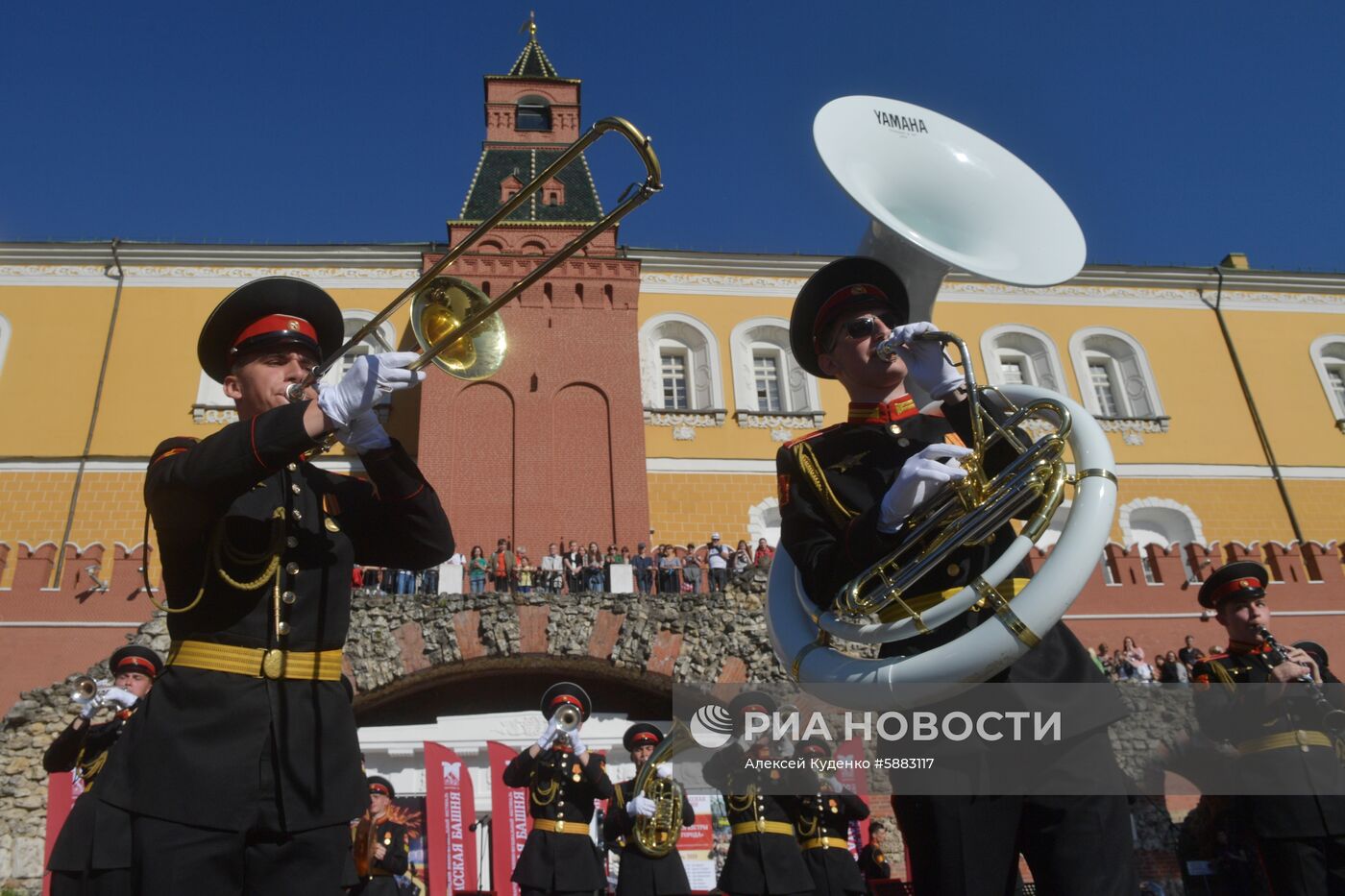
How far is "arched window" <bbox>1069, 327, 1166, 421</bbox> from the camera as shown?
94.9 ft

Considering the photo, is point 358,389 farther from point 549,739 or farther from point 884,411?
point 549,739

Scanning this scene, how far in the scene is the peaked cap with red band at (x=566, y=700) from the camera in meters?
8.45

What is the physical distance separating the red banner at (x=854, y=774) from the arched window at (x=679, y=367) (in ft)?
46.4

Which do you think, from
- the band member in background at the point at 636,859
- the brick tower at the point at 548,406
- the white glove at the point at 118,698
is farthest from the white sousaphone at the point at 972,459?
the brick tower at the point at 548,406

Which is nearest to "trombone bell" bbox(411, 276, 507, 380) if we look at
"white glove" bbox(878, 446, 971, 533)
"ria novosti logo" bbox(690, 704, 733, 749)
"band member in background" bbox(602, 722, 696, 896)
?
"white glove" bbox(878, 446, 971, 533)

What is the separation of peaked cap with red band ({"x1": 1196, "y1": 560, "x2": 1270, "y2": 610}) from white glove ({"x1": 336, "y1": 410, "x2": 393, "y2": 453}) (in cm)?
466

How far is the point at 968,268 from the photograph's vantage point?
3.60m

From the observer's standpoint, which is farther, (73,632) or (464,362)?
(73,632)

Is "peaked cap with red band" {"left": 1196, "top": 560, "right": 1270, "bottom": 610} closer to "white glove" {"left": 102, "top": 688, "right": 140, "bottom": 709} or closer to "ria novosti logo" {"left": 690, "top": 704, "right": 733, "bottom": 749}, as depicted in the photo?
"ria novosti logo" {"left": 690, "top": 704, "right": 733, "bottom": 749}

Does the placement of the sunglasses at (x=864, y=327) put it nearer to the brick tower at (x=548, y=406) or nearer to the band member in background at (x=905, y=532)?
the band member in background at (x=905, y=532)

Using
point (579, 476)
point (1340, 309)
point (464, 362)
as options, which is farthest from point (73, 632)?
point (1340, 309)

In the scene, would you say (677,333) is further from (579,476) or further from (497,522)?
(497,522)

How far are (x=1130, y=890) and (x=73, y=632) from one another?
17.8 metres

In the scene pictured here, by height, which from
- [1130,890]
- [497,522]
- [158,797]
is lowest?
[1130,890]
